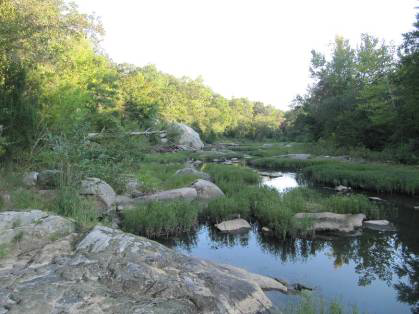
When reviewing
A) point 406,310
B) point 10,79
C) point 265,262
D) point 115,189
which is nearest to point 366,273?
point 406,310

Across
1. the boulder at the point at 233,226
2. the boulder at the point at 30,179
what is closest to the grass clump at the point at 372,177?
the boulder at the point at 233,226

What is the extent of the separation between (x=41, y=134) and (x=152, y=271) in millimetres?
9417

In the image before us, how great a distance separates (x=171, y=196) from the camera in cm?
1324

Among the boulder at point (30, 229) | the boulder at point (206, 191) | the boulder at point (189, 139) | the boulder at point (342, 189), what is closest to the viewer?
the boulder at point (30, 229)

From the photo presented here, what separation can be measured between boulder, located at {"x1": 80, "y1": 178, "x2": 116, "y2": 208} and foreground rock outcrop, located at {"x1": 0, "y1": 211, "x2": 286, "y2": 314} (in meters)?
5.67

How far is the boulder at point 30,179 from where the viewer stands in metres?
10.5

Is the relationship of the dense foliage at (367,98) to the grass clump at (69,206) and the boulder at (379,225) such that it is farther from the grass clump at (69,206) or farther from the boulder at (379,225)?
the grass clump at (69,206)

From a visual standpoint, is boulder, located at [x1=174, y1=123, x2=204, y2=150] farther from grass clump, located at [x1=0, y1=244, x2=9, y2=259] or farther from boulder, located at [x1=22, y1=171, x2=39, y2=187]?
grass clump, located at [x1=0, y1=244, x2=9, y2=259]

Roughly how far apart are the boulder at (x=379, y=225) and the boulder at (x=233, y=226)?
391 centimetres

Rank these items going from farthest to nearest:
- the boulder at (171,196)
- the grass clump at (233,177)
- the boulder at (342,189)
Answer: the grass clump at (233,177) < the boulder at (342,189) < the boulder at (171,196)

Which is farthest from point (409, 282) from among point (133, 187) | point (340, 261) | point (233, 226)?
point (133, 187)

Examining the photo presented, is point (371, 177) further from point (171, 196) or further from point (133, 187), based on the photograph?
point (133, 187)

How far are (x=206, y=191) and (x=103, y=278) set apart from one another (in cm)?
1057

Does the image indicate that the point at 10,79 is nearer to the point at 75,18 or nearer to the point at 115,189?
the point at 75,18
